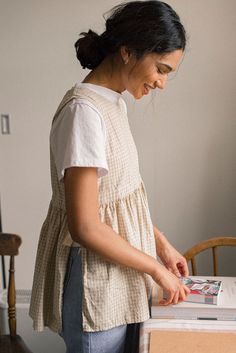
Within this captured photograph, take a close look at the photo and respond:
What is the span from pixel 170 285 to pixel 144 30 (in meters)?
Answer: 0.51

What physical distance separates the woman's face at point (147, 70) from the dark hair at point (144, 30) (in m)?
0.01

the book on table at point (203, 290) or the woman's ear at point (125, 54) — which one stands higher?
the woman's ear at point (125, 54)

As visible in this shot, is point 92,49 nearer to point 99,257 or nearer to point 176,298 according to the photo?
point 99,257

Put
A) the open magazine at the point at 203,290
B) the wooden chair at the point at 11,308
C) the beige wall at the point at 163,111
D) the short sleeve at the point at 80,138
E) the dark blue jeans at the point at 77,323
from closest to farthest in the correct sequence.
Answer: the short sleeve at the point at 80,138
the dark blue jeans at the point at 77,323
the open magazine at the point at 203,290
the wooden chair at the point at 11,308
the beige wall at the point at 163,111

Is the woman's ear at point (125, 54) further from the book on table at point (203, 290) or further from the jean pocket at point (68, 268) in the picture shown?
the book on table at point (203, 290)

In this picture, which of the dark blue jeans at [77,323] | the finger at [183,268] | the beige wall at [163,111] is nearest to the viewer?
the dark blue jeans at [77,323]

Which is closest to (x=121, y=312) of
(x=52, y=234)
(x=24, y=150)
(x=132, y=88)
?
(x=52, y=234)

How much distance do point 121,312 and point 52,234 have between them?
0.22m

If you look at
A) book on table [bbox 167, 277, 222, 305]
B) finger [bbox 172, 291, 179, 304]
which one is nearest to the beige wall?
book on table [bbox 167, 277, 222, 305]

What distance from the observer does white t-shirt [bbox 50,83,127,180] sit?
0.79m

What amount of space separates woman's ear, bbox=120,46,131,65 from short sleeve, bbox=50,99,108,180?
0.12 metres

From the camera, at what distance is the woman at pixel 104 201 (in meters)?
0.81

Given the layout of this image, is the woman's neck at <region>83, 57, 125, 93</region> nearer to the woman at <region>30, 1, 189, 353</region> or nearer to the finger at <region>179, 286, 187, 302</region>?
the woman at <region>30, 1, 189, 353</region>

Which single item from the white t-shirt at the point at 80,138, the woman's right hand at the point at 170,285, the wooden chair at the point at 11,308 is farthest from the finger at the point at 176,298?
the wooden chair at the point at 11,308
